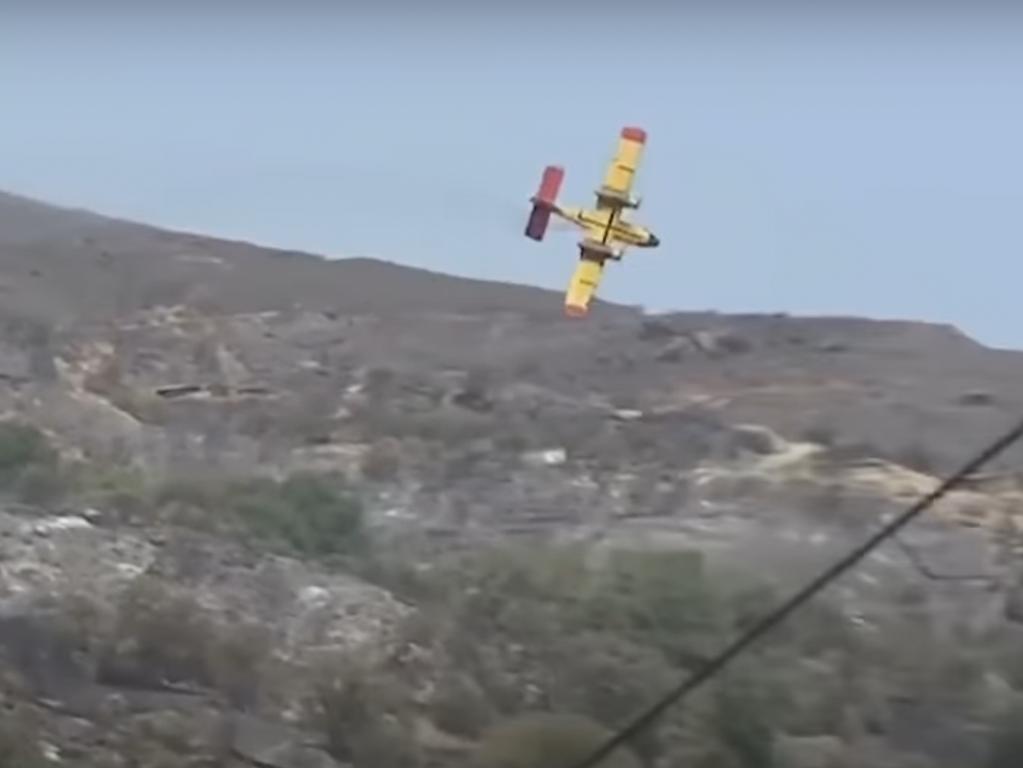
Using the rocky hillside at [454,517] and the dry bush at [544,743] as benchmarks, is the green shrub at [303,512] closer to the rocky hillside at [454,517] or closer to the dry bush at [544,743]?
the rocky hillside at [454,517]

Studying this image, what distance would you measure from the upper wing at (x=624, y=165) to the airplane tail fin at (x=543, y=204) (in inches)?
4.1

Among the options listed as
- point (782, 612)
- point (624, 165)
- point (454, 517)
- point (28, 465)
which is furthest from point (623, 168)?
point (28, 465)

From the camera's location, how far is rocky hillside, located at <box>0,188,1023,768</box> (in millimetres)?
5195

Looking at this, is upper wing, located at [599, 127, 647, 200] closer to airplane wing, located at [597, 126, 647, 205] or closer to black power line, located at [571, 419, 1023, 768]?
airplane wing, located at [597, 126, 647, 205]

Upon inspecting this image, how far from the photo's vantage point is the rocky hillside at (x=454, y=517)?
5.20 metres

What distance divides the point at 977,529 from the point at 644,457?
1061 millimetres

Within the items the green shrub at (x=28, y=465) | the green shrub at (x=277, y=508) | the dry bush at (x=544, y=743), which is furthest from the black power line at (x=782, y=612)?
the green shrub at (x=28, y=465)

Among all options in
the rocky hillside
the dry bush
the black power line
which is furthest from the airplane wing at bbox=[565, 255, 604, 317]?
the dry bush

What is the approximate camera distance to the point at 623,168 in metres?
4.77

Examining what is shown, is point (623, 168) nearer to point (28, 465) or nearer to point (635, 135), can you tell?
point (635, 135)

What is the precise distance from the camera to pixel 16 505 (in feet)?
20.7

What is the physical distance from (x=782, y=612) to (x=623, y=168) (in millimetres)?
1174

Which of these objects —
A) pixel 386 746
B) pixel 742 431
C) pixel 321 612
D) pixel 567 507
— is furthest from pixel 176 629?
pixel 742 431

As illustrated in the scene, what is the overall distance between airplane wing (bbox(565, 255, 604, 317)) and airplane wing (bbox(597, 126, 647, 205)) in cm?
16
